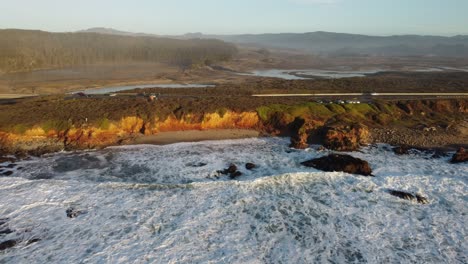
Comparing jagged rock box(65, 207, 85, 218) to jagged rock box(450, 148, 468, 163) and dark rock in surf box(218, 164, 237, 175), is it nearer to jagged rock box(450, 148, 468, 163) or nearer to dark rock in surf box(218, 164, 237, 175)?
dark rock in surf box(218, 164, 237, 175)

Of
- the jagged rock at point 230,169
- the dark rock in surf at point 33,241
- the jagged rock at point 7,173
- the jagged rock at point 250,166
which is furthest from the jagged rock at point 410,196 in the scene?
the jagged rock at point 7,173

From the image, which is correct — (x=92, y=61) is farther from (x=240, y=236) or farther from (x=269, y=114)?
(x=240, y=236)

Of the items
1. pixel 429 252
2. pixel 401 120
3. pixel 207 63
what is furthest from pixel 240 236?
pixel 207 63

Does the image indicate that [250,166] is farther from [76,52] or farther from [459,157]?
[76,52]

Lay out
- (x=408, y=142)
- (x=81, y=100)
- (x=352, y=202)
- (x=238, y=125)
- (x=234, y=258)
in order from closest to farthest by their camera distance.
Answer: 1. (x=234, y=258)
2. (x=352, y=202)
3. (x=408, y=142)
4. (x=238, y=125)
5. (x=81, y=100)

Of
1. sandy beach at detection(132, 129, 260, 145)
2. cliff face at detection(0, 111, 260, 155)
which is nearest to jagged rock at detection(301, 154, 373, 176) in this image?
sandy beach at detection(132, 129, 260, 145)

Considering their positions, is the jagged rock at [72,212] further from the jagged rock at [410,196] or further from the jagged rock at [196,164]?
the jagged rock at [410,196]
